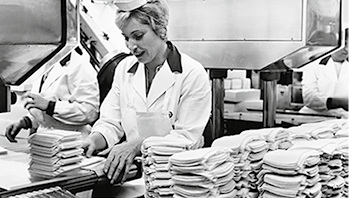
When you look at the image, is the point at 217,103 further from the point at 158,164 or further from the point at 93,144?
the point at 158,164

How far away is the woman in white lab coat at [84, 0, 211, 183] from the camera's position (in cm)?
249

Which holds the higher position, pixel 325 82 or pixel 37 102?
pixel 37 102

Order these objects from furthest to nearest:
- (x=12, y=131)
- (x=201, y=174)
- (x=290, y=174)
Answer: (x=12, y=131), (x=290, y=174), (x=201, y=174)

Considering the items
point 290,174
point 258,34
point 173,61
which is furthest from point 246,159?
point 258,34

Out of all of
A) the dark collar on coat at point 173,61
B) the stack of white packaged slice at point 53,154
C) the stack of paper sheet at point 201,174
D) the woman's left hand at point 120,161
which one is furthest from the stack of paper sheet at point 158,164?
the dark collar on coat at point 173,61

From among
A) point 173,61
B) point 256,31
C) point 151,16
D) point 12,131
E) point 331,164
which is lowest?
point 12,131

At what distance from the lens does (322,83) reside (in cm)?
485

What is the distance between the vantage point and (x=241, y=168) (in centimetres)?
188

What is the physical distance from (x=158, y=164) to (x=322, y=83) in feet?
11.1

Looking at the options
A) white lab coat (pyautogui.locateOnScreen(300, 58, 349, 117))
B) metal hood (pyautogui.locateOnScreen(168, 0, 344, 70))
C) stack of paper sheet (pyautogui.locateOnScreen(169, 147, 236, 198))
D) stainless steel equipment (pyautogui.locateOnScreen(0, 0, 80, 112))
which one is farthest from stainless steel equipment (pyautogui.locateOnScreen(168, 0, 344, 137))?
stack of paper sheet (pyautogui.locateOnScreen(169, 147, 236, 198))

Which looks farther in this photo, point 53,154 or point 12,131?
point 12,131

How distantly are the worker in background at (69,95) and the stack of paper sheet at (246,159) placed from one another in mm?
1705

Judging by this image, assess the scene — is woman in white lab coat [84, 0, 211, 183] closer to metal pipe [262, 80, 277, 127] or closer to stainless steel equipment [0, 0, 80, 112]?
stainless steel equipment [0, 0, 80, 112]

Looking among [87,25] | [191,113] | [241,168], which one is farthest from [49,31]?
[87,25]
